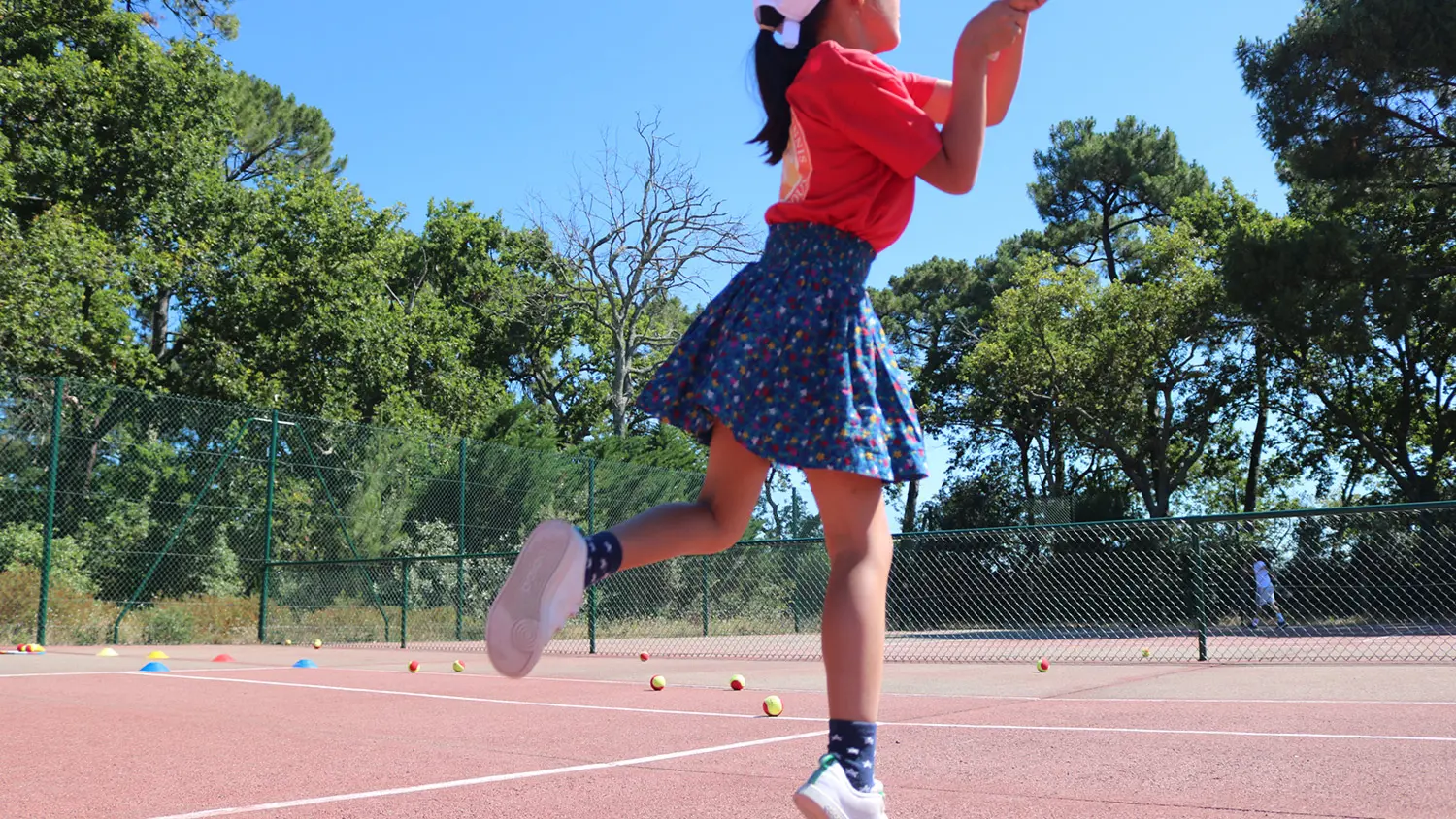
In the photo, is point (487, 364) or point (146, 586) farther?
point (487, 364)

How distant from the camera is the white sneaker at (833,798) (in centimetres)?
156

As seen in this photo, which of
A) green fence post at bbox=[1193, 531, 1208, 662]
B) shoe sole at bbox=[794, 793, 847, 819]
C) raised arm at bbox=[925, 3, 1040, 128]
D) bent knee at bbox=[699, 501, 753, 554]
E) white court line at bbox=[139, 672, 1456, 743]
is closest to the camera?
shoe sole at bbox=[794, 793, 847, 819]

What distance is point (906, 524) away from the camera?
3350 cm

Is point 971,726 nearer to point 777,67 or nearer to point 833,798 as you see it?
point 833,798

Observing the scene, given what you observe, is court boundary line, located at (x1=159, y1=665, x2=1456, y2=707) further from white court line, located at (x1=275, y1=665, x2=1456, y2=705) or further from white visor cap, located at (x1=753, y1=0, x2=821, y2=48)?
white visor cap, located at (x1=753, y1=0, x2=821, y2=48)

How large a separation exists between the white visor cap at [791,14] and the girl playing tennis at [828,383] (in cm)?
1

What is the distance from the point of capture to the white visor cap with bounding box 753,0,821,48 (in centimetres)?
203

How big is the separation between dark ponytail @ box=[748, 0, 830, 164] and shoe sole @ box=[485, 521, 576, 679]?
82 cm

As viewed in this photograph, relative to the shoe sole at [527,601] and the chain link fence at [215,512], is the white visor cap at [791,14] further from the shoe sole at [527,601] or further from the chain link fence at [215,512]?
the chain link fence at [215,512]

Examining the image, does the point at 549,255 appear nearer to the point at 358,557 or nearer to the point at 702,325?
the point at 358,557

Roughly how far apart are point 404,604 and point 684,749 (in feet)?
31.4

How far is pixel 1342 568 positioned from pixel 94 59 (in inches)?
792

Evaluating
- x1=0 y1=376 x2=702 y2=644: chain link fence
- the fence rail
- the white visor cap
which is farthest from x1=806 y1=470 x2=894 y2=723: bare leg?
x1=0 y1=376 x2=702 y2=644: chain link fence

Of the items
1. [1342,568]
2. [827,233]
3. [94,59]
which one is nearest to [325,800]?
[827,233]
